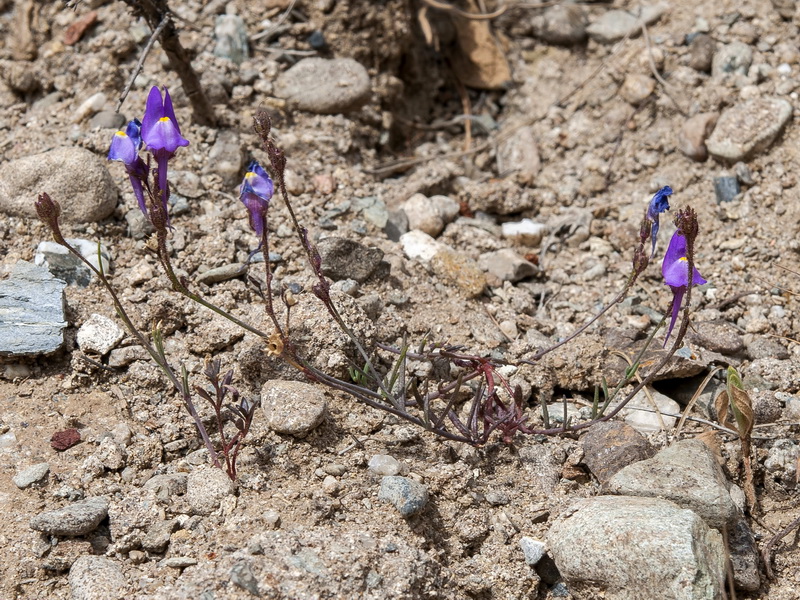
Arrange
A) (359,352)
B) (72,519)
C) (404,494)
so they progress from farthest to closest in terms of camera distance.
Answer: (359,352) → (404,494) → (72,519)

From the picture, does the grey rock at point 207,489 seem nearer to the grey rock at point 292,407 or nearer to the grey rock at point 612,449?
the grey rock at point 292,407

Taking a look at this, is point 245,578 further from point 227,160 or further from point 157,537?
point 227,160

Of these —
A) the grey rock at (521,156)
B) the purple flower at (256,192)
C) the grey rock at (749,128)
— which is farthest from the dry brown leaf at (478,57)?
the purple flower at (256,192)

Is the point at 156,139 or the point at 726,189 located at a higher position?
the point at 156,139

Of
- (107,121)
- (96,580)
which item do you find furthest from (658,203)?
(107,121)

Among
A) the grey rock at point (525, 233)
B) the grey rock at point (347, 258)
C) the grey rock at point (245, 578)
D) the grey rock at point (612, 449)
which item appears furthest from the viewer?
the grey rock at point (525, 233)

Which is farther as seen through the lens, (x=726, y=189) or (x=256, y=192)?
(x=726, y=189)

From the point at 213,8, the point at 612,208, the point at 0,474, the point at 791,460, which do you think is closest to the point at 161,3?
the point at 213,8
